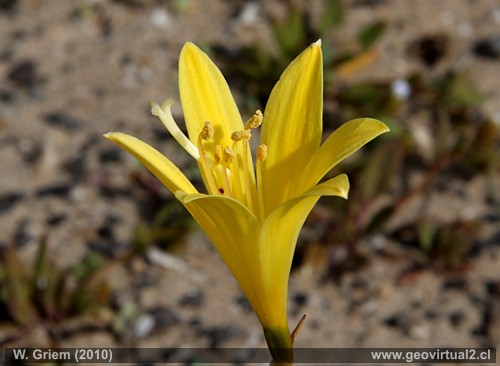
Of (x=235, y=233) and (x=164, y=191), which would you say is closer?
(x=235, y=233)

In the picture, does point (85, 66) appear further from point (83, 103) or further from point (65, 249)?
point (65, 249)

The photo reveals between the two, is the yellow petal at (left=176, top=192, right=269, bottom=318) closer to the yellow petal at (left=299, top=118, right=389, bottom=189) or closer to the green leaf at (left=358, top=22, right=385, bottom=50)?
the yellow petal at (left=299, top=118, right=389, bottom=189)

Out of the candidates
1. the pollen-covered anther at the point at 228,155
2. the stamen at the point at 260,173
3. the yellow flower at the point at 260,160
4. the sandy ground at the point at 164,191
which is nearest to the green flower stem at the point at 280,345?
Answer: the yellow flower at the point at 260,160

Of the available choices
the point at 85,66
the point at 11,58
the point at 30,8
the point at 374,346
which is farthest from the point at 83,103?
the point at 374,346

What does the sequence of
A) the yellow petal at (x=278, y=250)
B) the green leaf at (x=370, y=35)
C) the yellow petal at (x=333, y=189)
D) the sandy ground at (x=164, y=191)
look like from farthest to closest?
the green leaf at (x=370, y=35) → the sandy ground at (x=164, y=191) → the yellow petal at (x=278, y=250) → the yellow petal at (x=333, y=189)

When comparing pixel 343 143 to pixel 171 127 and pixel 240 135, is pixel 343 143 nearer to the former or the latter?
pixel 240 135

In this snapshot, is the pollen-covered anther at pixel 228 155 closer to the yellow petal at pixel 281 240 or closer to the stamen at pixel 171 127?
the stamen at pixel 171 127

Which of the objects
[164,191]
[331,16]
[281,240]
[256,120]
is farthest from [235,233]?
[331,16]
